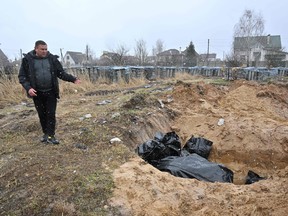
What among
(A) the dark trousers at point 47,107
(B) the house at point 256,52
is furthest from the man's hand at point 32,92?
(B) the house at point 256,52

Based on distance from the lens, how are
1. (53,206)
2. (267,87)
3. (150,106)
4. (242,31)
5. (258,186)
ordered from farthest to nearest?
(242,31) < (267,87) < (150,106) < (258,186) < (53,206)

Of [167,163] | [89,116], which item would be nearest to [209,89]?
[89,116]

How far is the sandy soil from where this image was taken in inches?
108

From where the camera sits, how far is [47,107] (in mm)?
4129

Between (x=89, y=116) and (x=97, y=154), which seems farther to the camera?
(x=89, y=116)

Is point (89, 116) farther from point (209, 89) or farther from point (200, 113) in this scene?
point (209, 89)

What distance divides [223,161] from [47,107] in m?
3.63

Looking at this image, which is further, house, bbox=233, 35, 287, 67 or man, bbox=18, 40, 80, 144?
house, bbox=233, 35, 287, 67

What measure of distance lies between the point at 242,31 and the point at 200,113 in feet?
90.2

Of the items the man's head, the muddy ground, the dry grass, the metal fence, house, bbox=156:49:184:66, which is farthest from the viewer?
house, bbox=156:49:184:66

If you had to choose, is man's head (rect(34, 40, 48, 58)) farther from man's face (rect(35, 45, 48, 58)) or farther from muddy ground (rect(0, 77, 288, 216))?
muddy ground (rect(0, 77, 288, 216))

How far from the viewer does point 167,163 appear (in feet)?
12.9

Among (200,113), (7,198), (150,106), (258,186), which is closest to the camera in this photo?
(7,198)

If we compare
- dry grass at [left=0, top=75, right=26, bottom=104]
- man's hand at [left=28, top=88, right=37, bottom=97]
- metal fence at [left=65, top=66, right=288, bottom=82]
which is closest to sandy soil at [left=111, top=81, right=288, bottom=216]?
man's hand at [left=28, top=88, right=37, bottom=97]
